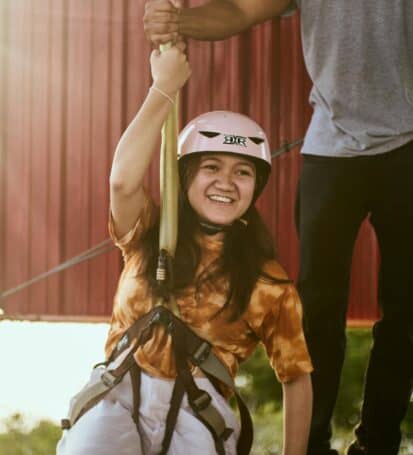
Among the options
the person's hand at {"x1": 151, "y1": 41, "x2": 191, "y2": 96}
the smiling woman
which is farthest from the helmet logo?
the person's hand at {"x1": 151, "y1": 41, "x2": 191, "y2": 96}

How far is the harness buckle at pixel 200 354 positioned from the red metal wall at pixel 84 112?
0.95ft

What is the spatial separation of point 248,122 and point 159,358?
44cm

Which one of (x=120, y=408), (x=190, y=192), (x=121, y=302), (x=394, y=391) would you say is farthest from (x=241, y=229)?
(x=394, y=391)

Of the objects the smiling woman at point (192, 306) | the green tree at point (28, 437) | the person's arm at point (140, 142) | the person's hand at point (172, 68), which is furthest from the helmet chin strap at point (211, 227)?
the green tree at point (28, 437)

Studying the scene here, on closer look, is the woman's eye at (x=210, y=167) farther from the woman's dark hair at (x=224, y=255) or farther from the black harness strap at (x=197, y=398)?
the black harness strap at (x=197, y=398)

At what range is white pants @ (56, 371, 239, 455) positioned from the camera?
4.17 ft

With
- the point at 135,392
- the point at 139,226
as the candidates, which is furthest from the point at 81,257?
the point at 135,392

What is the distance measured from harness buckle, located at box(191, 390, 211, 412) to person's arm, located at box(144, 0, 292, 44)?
0.58 m

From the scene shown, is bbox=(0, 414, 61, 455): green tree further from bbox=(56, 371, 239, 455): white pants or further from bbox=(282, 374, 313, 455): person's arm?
bbox=(282, 374, 313, 455): person's arm

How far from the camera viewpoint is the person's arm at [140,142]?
1281 millimetres

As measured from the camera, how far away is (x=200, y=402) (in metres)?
1.29

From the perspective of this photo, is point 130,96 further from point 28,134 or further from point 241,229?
point 241,229

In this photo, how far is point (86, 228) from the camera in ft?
5.16

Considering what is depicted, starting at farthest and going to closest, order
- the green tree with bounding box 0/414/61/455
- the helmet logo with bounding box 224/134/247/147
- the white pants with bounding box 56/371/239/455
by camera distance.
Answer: the green tree with bounding box 0/414/61/455 < the helmet logo with bounding box 224/134/247/147 < the white pants with bounding box 56/371/239/455
